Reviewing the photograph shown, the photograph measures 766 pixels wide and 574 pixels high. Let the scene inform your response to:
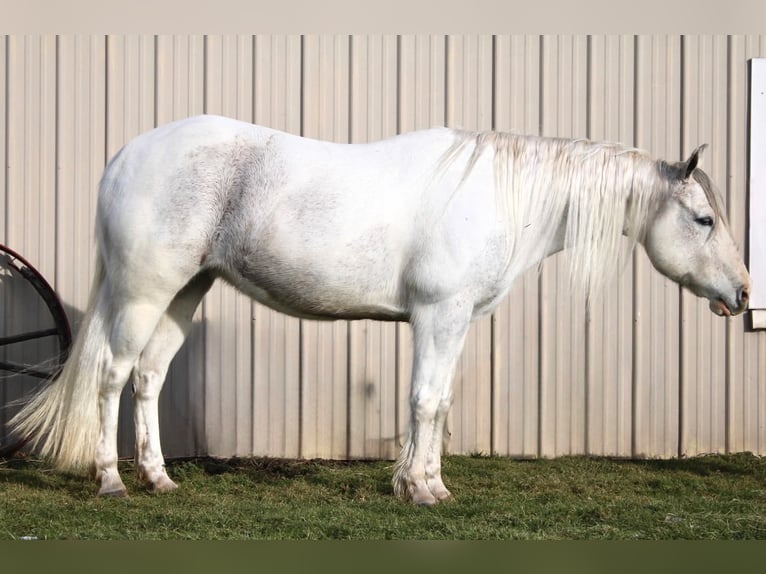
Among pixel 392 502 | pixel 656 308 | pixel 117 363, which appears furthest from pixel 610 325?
pixel 117 363

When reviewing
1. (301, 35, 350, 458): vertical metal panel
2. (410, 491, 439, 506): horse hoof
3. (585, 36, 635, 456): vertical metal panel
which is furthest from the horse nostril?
(301, 35, 350, 458): vertical metal panel

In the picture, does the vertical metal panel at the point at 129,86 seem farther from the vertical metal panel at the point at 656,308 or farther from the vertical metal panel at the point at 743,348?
the vertical metal panel at the point at 743,348

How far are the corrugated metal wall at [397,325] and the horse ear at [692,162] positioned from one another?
5.53 feet

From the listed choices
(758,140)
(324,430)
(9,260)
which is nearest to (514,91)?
(758,140)

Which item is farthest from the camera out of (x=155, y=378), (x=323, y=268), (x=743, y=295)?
(x=155, y=378)

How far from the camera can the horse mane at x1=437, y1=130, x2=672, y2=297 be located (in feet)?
16.0

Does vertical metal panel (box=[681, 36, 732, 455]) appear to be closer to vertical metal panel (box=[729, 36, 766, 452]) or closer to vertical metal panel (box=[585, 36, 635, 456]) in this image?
vertical metal panel (box=[729, 36, 766, 452])

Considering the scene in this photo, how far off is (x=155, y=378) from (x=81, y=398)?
42 centimetres

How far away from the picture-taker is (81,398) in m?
4.96

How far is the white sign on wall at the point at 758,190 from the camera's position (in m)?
6.46

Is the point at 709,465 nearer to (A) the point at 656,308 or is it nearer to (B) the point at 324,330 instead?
(A) the point at 656,308

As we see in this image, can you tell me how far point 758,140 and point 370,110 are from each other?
2.73 metres

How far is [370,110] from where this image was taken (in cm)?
644

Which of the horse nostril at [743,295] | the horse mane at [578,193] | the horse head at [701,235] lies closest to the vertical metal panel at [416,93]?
the horse mane at [578,193]
